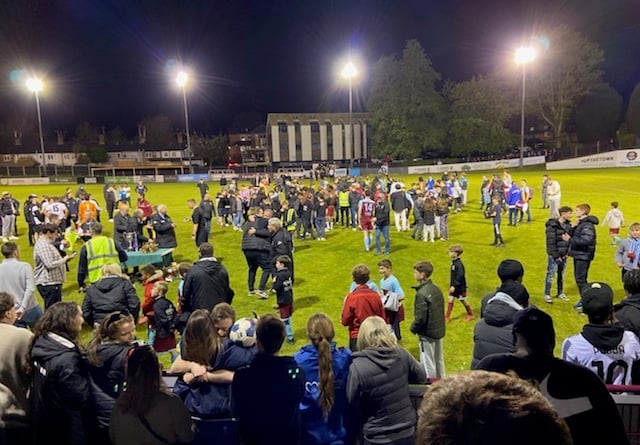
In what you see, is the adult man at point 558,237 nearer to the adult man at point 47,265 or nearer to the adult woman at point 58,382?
the adult woman at point 58,382

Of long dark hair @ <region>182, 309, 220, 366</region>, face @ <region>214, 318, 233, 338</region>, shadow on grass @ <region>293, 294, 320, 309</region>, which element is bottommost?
shadow on grass @ <region>293, 294, 320, 309</region>

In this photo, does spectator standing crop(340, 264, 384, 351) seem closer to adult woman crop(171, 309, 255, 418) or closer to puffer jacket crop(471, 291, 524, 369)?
puffer jacket crop(471, 291, 524, 369)

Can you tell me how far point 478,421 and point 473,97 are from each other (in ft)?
228

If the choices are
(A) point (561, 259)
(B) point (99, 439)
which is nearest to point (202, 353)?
(B) point (99, 439)

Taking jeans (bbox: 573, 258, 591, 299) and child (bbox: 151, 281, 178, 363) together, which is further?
jeans (bbox: 573, 258, 591, 299)

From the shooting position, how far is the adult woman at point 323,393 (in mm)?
3811

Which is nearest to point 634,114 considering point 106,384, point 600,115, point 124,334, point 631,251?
point 600,115

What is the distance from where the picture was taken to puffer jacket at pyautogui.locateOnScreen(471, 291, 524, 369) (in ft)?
15.5

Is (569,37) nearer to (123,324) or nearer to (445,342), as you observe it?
(445,342)

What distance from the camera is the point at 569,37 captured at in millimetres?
62062

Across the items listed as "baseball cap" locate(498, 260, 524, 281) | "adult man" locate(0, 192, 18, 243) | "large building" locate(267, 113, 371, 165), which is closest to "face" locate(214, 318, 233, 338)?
"baseball cap" locate(498, 260, 524, 281)

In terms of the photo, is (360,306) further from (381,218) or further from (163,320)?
(381,218)

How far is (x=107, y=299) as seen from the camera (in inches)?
264

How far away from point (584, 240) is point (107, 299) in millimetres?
8817
